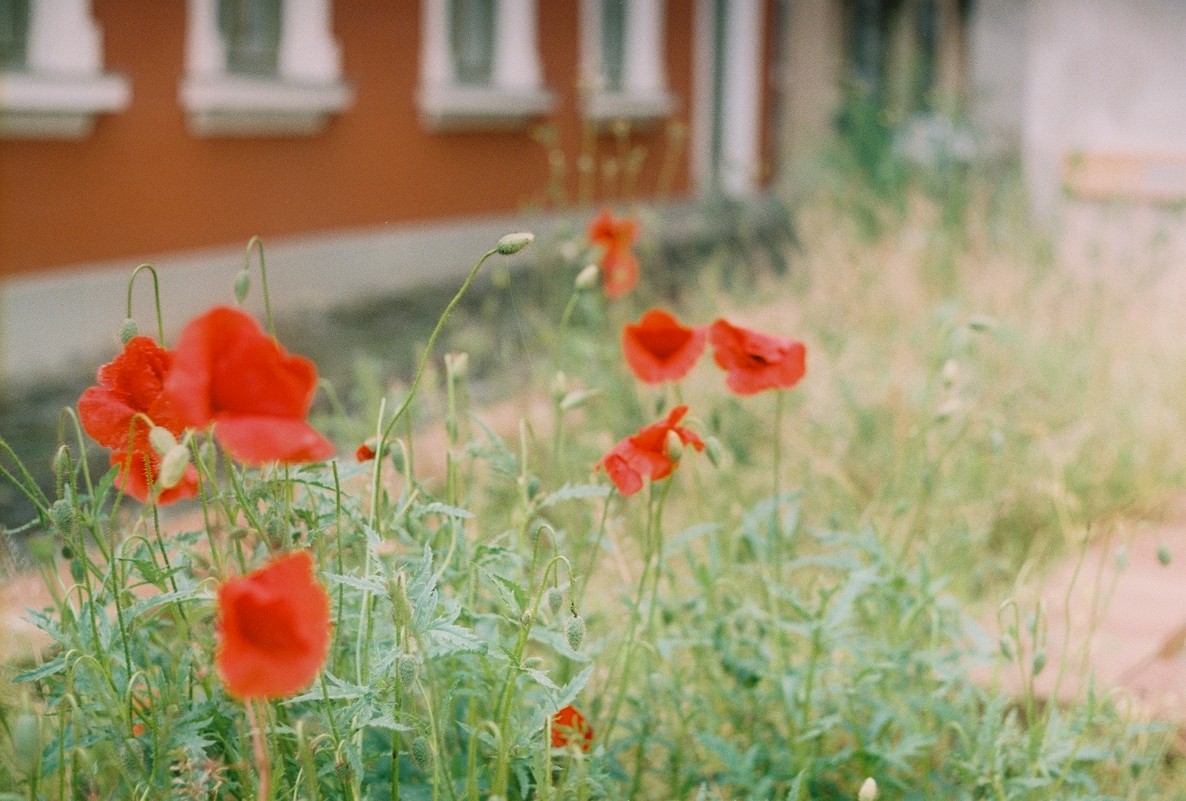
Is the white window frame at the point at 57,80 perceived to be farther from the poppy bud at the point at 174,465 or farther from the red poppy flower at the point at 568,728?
the poppy bud at the point at 174,465

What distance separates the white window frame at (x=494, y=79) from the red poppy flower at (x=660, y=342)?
6638 millimetres

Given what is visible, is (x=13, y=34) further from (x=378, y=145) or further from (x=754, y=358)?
(x=754, y=358)

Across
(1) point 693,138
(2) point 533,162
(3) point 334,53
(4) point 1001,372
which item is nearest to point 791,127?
(1) point 693,138

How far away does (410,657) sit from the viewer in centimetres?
119

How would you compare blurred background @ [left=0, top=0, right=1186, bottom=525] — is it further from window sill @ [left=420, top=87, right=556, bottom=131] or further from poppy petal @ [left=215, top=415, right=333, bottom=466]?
poppy petal @ [left=215, top=415, right=333, bottom=466]

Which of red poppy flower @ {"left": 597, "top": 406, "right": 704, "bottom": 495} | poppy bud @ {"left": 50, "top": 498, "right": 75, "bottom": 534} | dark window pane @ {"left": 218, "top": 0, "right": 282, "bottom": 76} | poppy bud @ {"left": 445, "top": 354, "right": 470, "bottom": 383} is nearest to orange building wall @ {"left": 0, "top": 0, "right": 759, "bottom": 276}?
dark window pane @ {"left": 218, "top": 0, "right": 282, "bottom": 76}

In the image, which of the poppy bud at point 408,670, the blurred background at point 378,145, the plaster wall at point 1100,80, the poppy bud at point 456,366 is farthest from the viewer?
the plaster wall at point 1100,80

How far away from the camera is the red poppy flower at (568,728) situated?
4.79 feet

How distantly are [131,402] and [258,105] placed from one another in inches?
224

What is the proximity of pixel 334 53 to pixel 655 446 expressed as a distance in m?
6.22

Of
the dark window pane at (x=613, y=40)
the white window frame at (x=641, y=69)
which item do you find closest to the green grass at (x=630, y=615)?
the white window frame at (x=641, y=69)

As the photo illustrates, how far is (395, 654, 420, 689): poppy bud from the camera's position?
118cm

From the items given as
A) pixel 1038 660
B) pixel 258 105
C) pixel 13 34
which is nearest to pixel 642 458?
A: pixel 1038 660

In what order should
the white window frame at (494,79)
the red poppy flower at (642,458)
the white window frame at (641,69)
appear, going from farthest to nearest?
the white window frame at (641,69) → the white window frame at (494,79) → the red poppy flower at (642,458)
